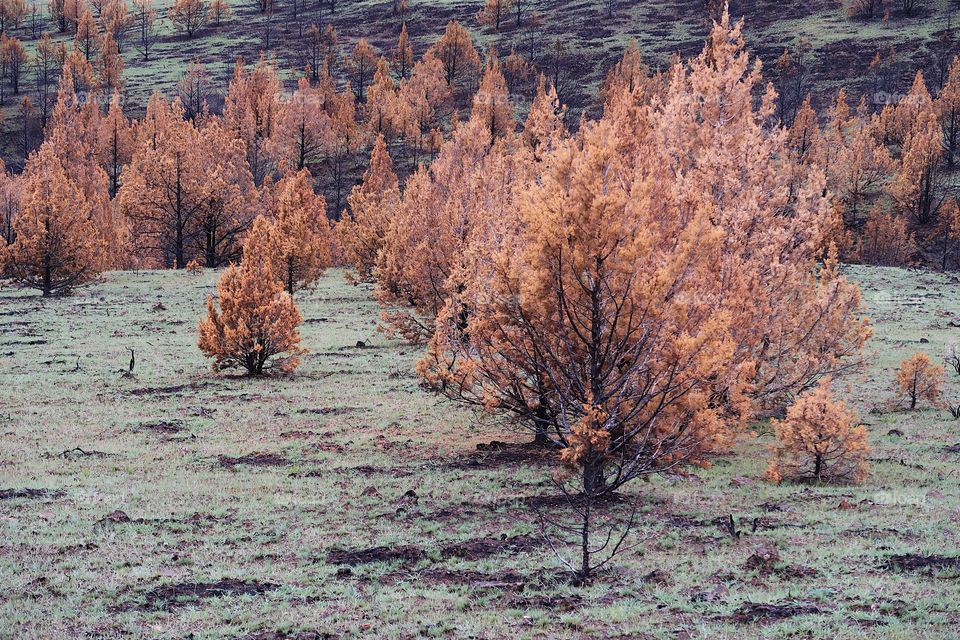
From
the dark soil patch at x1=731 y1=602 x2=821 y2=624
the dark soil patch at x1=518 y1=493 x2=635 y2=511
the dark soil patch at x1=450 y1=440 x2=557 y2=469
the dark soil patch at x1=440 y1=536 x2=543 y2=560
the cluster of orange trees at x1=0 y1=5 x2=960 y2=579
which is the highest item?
the cluster of orange trees at x1=0 y1=5 x2=960 y2=579

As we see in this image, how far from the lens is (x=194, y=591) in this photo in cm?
808

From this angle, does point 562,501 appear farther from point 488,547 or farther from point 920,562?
point 920,562

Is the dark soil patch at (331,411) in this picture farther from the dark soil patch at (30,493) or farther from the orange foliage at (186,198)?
the orange foliage at (186,198)

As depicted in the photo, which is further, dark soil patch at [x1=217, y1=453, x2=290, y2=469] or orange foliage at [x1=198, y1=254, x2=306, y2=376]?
orange foliage at [x1=198, y1=254, x2=306, y2=376]

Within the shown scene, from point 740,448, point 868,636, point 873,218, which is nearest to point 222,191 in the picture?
point 740,448

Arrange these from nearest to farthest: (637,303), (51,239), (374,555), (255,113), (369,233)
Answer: (374,555), (637,303), (51,239), (369,233), (255,113)

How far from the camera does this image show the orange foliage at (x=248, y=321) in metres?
22.0

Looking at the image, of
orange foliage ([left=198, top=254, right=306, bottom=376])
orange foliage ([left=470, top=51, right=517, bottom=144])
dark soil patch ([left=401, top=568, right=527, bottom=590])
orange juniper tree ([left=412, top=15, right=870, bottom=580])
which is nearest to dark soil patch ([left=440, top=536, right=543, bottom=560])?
dark soil patch ([left=401, top=568, right=527, bottom=590])

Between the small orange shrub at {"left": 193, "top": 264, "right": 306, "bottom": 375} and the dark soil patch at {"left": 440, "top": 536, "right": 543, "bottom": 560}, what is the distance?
14015 mm

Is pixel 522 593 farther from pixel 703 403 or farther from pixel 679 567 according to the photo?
pixel 703 403

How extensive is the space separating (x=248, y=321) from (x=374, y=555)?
14.3 meters

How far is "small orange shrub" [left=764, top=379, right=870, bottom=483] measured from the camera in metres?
12.4

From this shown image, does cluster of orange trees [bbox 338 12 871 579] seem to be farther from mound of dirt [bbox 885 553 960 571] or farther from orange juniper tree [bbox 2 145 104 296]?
orange juniper tree [bbox 2 145 104 296]

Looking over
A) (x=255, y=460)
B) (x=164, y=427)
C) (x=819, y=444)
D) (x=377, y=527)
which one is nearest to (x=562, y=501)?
(x=377, y=527)
